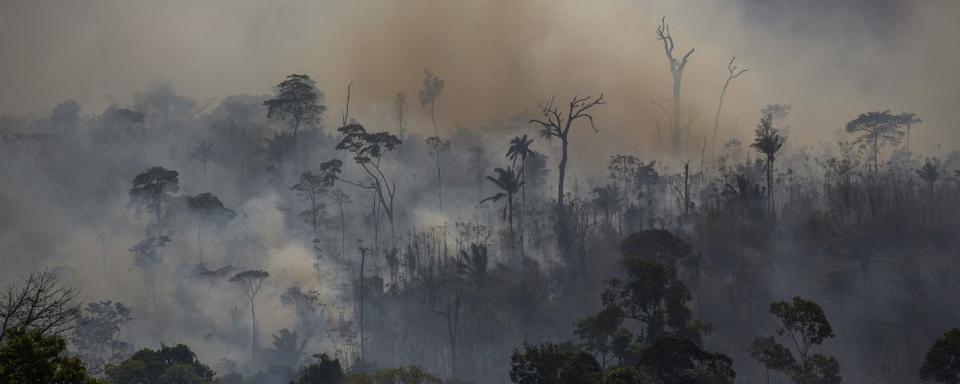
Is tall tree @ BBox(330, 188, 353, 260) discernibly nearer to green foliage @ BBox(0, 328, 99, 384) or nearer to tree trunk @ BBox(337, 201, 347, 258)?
tree trunk @ BBox(337, 201, 347, 258)

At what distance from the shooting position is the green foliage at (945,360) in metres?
46.4

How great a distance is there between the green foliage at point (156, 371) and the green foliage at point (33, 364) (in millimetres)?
35078

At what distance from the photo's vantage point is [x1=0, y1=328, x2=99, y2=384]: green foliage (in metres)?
25.5

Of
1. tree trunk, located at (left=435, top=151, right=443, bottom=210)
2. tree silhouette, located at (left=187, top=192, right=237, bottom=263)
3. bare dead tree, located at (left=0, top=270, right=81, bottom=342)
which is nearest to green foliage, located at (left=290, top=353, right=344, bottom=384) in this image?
bare dead tree, located at (left=0, top=270, right=81, bottom=342)

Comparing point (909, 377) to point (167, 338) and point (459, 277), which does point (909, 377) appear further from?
point (167, 338)

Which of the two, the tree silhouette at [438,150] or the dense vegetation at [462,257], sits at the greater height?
the tree silhouette at [438,150]

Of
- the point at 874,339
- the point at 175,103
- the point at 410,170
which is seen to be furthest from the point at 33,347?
the point at 175,103

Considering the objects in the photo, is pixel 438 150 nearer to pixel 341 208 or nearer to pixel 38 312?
pixel 341 208

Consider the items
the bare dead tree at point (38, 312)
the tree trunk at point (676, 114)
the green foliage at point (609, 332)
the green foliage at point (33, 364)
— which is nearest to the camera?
the green foliage at point (33, 364)

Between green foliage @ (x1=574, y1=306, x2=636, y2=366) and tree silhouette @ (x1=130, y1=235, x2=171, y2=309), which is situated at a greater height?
tree silhouette @ (x1=130, y1=235, x2=171, y2=309)

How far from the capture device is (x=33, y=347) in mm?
26375

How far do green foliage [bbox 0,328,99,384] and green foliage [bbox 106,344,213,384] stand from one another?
115 feet

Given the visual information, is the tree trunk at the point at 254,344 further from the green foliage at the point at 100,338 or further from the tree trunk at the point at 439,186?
the tree trunk at the point at 439,186

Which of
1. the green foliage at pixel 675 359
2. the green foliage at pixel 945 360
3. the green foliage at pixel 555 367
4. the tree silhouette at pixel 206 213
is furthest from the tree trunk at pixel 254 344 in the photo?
the green foliage at pixel 945 360
